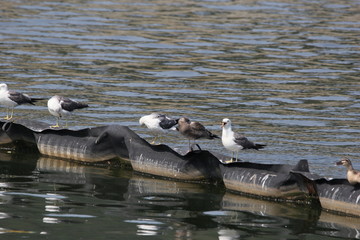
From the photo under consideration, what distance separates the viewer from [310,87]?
1045 inches

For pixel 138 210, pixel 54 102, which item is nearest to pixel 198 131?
pixel 138 210

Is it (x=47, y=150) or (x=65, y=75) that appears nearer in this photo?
(x=47, y=150)

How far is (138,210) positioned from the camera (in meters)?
13.4

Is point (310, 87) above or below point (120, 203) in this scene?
above

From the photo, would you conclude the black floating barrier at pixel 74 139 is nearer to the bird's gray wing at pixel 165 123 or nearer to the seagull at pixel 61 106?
the seagull at pixel 61 106

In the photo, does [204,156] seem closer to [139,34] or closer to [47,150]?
[47,150]

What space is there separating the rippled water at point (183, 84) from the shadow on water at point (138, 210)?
3 cm

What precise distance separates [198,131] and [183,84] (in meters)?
11.3

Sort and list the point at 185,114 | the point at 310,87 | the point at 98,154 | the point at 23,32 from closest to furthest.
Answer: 1. the point at 98,154
2. the point at 185,114
3. the point at 310,87
4. the point at 23,32

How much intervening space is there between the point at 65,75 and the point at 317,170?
1267 cm

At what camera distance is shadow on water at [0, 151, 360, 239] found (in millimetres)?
12312

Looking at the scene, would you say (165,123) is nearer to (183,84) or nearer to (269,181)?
(269,181)

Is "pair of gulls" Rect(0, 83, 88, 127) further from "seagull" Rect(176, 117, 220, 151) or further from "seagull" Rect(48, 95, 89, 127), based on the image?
"seagull" Rect(176, 117, 220, 151)

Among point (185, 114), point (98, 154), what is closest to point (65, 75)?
point (185, 114)
